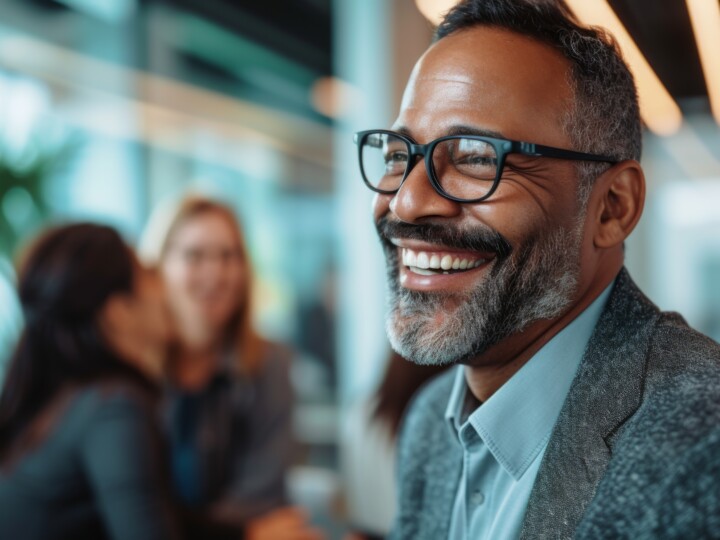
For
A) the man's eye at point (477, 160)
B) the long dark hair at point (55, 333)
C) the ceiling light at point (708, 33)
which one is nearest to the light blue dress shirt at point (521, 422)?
the man's eye at point (477, 160)

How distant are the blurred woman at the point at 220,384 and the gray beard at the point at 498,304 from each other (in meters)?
1.46

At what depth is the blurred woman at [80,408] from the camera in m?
1.68

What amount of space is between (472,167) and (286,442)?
1.87 meters

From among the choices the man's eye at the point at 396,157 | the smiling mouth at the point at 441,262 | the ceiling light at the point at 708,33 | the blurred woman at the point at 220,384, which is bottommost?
the blurred woman at the point at 220,384

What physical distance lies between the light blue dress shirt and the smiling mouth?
18 cm

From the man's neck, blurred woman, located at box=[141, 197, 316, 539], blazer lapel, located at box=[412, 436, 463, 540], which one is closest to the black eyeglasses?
the man's neck

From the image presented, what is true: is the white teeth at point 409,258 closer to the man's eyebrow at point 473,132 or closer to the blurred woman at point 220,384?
the man's eyebrow at point 473,132

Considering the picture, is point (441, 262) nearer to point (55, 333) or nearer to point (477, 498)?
point (477, 498)

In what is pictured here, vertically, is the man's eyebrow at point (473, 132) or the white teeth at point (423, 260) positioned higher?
the man's eyebrow at point (473, 132)

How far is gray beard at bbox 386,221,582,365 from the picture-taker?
3.52 ft

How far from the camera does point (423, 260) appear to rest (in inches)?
43.9

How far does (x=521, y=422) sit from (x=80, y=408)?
3.66 feet

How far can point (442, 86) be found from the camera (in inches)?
43.6

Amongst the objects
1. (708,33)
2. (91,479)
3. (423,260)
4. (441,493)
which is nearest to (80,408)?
(91,479)
